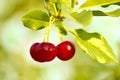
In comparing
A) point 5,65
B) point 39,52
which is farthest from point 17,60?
point 39,52

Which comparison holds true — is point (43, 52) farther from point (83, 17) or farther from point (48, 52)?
point (83, 17)

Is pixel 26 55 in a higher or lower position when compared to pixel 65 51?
lower

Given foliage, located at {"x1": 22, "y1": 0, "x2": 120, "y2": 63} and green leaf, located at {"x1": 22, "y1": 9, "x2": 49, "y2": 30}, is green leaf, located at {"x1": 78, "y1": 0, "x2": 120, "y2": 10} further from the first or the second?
green leaf, located at {"x1": 22, "y1": 9, "x2": 49, "y2": 30}

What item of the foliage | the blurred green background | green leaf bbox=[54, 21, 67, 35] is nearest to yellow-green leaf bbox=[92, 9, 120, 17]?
the foliage

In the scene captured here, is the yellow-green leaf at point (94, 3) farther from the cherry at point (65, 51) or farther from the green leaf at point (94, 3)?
the cherry at point (65, 51)

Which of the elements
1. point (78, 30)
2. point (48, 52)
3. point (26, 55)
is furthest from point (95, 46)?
point (26, 55)

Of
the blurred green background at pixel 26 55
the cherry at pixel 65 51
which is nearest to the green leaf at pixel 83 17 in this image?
the cherry at pixel 65 51

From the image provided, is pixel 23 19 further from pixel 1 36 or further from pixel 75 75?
pixel 75 75
